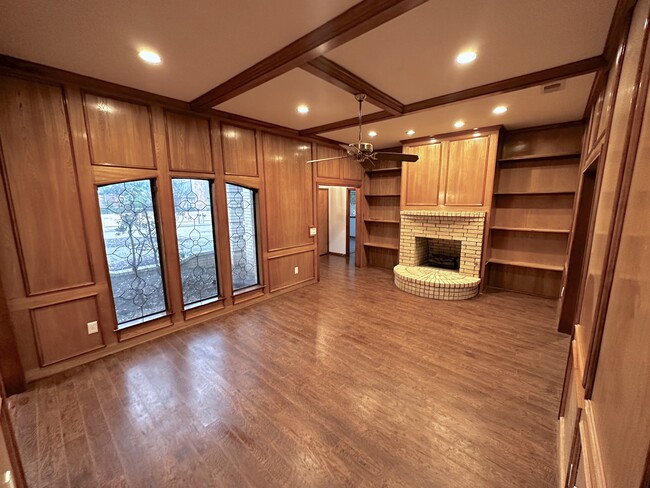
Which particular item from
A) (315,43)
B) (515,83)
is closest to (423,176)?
(515,83)

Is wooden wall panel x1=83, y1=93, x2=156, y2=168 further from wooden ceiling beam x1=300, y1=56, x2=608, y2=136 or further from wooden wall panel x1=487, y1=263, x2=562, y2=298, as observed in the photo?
wooden wall panel x1=487, y1=263, x2=562, y2=298

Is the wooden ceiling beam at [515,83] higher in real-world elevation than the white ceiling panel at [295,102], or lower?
lower

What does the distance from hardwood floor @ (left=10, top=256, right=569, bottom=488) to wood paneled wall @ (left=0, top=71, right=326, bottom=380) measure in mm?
360

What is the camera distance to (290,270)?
15.8ft

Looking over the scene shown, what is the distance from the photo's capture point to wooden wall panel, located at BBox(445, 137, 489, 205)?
4.29 meters

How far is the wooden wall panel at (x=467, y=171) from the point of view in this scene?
4.29 metres

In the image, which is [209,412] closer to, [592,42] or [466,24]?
[466,24]

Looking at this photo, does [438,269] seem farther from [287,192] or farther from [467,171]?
[287,192]

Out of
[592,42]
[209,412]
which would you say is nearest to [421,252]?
[592,42]

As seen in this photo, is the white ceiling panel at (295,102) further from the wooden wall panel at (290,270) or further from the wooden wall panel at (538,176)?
the wooden wall panel at (538,176)

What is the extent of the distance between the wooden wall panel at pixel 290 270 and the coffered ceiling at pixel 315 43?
2.60m

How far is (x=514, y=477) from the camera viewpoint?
1562 mm

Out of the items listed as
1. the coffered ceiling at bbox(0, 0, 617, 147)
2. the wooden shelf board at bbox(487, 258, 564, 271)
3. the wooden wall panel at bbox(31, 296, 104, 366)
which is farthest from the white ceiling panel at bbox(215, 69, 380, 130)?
the wooden shelf board at bbox(487, 258, 564, 271)

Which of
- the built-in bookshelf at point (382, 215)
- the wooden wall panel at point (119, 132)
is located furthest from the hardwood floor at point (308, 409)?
the built-in bookshelf at point (382, 215)
